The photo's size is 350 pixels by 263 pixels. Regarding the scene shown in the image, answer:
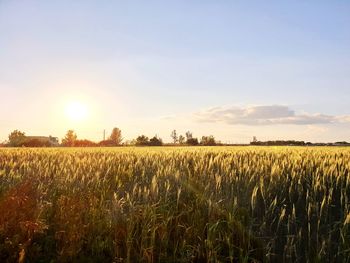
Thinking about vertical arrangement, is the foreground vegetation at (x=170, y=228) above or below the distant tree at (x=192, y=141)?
below

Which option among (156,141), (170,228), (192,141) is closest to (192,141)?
(192,141)

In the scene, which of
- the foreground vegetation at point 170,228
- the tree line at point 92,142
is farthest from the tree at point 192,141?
the foreground vegetation at point 170,228

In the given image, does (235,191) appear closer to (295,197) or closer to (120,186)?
(295,197)

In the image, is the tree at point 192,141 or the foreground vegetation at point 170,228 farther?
the tree at point 192,141

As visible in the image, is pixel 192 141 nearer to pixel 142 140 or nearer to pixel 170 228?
pixel 142 140

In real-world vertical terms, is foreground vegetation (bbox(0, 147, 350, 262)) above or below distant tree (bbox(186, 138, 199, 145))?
below

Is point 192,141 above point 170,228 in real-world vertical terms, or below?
above

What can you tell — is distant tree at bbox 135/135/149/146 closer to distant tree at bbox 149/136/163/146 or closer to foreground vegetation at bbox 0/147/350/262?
distant tree at bbox 149/136/163/146

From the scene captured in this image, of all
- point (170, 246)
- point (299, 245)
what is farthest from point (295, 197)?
point (170, 246)

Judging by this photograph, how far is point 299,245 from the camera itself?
5.43 meters

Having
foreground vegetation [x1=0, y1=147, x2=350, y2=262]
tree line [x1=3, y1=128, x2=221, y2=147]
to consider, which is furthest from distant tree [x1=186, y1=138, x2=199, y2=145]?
foreground vegetation [x1=0, y1=147, x2=350, y2=262]

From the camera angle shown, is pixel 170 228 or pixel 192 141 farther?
pixel 192 141

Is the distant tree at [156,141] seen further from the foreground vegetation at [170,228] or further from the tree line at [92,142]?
the foreground vegetation at [170,228]

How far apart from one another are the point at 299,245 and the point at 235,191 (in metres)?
1.85
